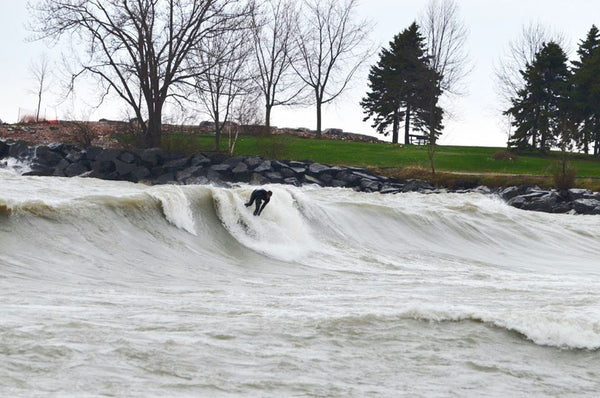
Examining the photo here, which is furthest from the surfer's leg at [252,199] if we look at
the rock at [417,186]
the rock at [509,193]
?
the rock at [509,193]

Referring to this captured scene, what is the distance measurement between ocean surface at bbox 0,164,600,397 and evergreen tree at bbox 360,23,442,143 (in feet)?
107

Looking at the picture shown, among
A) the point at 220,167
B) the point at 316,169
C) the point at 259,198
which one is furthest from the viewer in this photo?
the point at 316,169

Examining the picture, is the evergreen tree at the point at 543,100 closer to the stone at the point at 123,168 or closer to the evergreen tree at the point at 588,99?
the evergreen tree at the point at 588,99

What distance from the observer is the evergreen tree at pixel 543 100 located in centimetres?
4419

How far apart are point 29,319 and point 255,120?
35.6 metres

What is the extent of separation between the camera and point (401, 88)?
166 ft

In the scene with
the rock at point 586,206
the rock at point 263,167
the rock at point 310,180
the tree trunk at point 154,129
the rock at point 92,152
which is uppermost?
the tree trunk at point 154,129

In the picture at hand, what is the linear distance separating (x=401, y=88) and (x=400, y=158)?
1443 cm

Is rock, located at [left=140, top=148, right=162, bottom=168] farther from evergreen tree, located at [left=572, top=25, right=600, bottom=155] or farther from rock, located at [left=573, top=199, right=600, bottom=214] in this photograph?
evergreen tree, located at [left=572, top=25, right=600, bottom=155]

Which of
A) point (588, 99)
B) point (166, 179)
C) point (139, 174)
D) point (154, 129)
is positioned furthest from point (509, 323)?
point (588, 99)

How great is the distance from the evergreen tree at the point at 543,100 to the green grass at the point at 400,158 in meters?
1.58

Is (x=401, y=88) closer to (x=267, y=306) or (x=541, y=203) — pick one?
(x=541, y=203)

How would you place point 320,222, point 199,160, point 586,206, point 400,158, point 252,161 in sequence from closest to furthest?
point 320,222, point 586,206, point 199,160, point 252,161, point 400,158

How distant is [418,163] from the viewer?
3475 cm
